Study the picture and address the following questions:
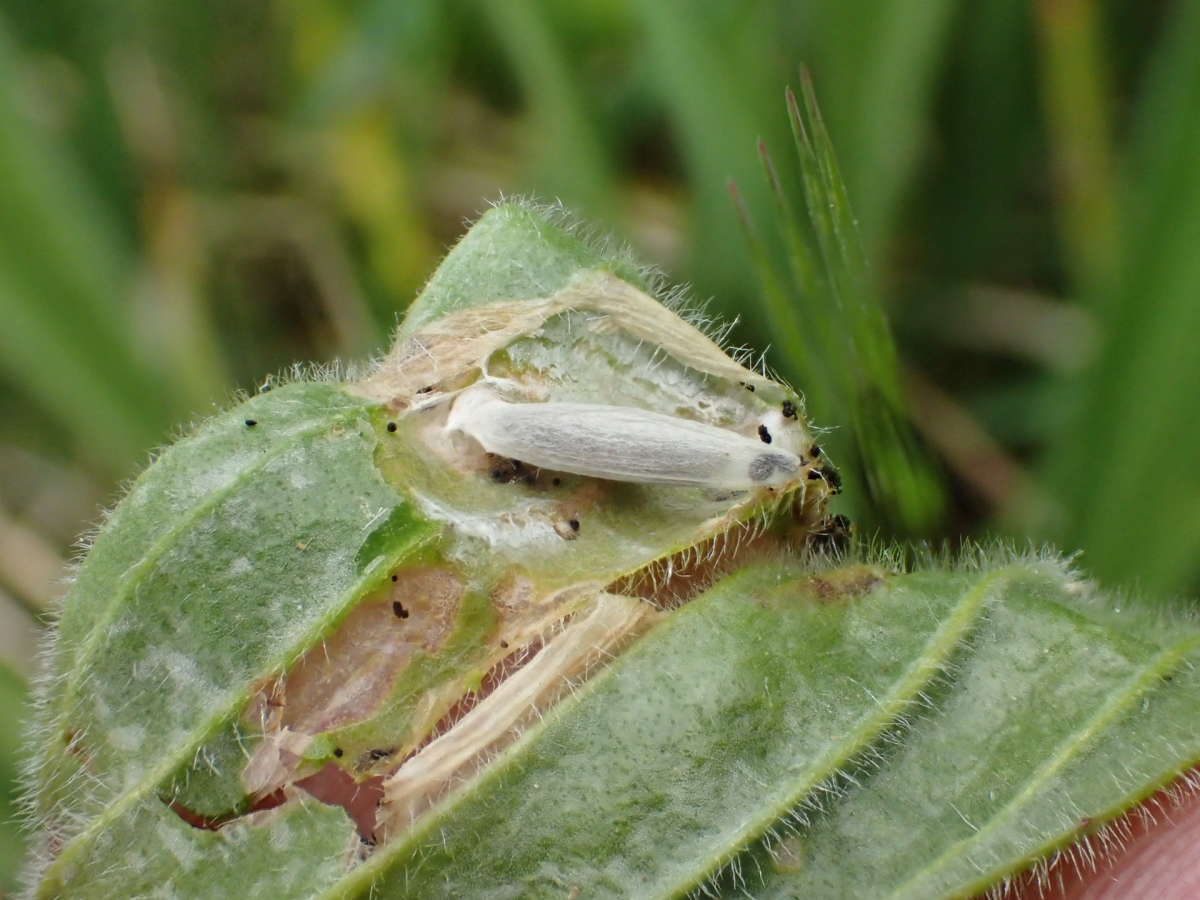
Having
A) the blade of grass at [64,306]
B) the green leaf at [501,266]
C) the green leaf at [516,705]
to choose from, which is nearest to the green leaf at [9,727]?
the blade of grass at [64,306]

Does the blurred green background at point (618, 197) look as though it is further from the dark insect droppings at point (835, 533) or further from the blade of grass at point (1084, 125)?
the dark insect droppings at point (835, 533)

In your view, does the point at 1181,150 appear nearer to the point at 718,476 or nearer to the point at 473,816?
the point at 718,476

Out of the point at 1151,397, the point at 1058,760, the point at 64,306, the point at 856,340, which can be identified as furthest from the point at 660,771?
the point at 64,306

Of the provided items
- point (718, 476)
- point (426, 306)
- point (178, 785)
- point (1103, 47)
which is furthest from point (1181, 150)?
point (178, 785)

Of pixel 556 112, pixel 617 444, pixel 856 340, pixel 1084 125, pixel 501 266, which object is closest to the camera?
pixel 617 444

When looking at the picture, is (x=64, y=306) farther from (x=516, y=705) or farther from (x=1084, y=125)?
(x=1084, y=125)

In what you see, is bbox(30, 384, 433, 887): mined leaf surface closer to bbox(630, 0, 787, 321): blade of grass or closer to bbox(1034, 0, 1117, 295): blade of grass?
bbox(630, 0, 787, 321): blade of grass

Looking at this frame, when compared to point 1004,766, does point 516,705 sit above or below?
above
